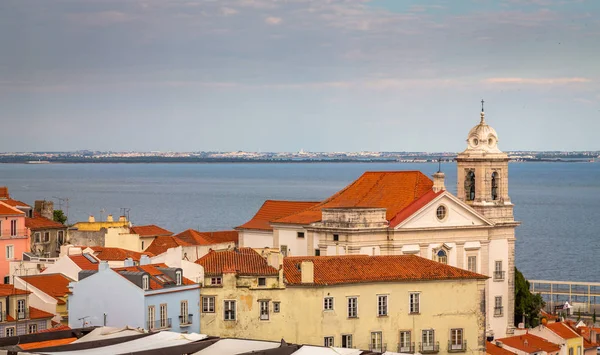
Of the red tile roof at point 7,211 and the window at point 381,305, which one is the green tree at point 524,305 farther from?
the red tile roof at point 7,211

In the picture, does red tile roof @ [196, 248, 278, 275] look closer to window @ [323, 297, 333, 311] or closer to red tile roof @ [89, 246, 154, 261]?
window @ [323, 297, 333, 311]

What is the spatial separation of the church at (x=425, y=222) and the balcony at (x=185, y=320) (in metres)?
14.6

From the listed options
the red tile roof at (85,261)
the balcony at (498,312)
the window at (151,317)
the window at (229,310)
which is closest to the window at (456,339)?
the window at (229,310)

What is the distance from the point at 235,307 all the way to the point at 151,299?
3.14m

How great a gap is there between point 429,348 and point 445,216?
1436 centimetres

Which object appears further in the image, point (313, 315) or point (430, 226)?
point (430, 226)

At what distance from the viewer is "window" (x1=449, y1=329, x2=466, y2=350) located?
51812 mm

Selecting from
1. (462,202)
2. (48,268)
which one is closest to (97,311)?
(48,268)

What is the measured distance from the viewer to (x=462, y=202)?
6575 centimetres

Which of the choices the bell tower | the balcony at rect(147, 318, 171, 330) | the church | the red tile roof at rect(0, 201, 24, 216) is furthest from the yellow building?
the bell tower

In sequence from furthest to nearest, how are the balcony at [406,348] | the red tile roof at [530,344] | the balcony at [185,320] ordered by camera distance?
1. the red tile roof at [530,344]
2. the balcony at [406,348]
3. the balcony at [185,320]

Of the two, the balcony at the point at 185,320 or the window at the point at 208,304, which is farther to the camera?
the window at the point at 208,304

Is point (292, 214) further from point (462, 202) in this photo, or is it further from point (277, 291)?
point (277, 291)

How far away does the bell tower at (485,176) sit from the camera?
69137mm
